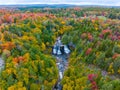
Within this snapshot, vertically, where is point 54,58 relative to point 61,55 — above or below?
above

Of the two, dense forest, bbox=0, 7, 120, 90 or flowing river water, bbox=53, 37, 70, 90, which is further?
flowing river water, bbox=53, 37, 70, 90

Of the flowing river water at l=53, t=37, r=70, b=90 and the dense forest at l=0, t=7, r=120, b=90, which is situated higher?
the dense forest at l=0, t=7, r=120, b=90

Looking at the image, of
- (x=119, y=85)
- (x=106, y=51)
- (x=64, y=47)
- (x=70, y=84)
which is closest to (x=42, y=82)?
(x=70, y=84)

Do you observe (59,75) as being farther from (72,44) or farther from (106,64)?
A: (72,44)

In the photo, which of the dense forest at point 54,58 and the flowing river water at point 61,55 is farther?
the flowing river water at point 61,55

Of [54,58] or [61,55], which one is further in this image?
[61,55]

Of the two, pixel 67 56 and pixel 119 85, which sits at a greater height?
pixel 119 85

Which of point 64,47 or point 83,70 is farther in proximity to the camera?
point 64,47

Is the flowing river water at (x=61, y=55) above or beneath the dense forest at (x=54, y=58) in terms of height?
beneath
